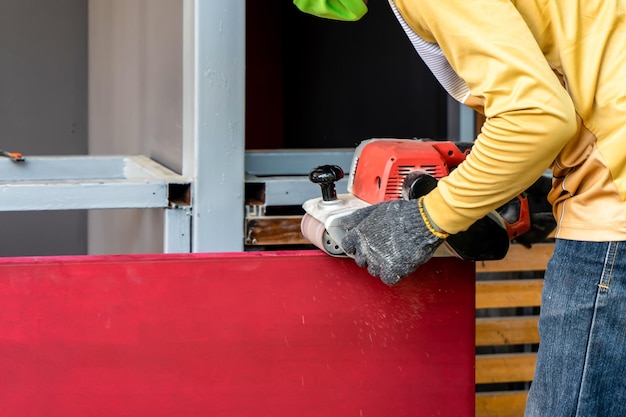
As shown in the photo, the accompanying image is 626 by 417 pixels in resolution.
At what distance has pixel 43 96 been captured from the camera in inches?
211

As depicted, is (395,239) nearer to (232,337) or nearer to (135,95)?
(232,337)

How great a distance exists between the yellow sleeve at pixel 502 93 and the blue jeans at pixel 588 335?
0.18 m

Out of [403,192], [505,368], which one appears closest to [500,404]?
[505,368]

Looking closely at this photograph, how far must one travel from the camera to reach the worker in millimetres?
→ 1177

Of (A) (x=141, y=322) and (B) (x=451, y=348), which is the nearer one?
(A) (x=141, y=322)

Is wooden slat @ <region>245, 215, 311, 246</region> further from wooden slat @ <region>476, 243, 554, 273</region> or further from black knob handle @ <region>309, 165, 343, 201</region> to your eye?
wooden slat @ <region>476, 243, 554, 273</region>

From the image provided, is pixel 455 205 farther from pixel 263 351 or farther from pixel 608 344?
pixel 263 351

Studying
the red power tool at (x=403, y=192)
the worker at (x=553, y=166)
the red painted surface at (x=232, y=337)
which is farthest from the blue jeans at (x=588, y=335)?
the red painted surface at (x=232, y=337)

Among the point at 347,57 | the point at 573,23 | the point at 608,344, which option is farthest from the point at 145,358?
the point at 347,57

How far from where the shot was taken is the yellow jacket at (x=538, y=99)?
46.0 inches

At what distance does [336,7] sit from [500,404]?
1783 mm

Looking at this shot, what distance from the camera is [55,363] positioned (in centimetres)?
150

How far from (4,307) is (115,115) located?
2686 millimetres

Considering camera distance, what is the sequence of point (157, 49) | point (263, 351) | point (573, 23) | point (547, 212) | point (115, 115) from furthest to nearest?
point (115, 115) → point (157, 49) → point (547, 212) → point (263, 351) → point (573, 23)
